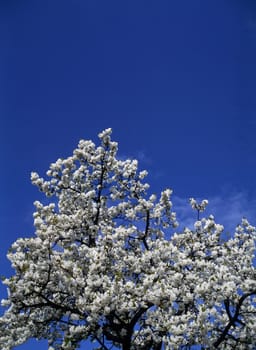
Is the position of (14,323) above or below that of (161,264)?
below

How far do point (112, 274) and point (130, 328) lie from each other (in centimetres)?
201

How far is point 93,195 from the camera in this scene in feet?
56.4

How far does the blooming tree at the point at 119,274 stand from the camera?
12883 millimetres

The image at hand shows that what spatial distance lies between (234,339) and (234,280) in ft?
8.39

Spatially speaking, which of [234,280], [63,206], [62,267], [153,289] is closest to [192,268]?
[234,280]

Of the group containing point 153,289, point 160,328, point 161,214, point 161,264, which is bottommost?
point 160,328

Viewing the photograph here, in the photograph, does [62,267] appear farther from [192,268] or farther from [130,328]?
[192,268]

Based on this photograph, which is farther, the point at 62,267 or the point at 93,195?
the point at 93,195

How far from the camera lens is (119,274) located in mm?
12523

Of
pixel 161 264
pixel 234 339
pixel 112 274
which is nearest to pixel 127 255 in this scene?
pixel 112 274

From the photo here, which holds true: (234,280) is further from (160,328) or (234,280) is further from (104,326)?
(104,326)

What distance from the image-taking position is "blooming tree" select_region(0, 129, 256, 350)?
1288 centimetres

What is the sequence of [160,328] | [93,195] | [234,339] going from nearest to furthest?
[160,328] → [234,339] → [93,195]

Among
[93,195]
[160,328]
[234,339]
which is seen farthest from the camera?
[93,195]
